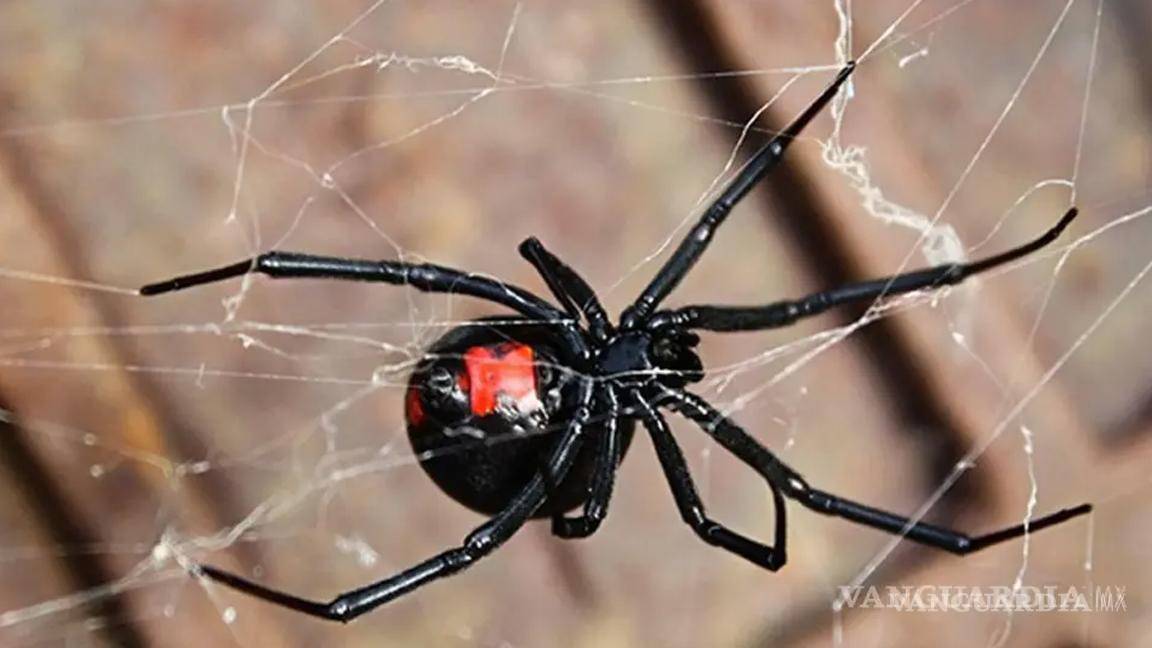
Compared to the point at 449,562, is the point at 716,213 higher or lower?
higher

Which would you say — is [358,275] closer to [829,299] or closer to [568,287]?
[568,287]

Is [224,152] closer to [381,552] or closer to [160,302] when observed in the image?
[160,302]

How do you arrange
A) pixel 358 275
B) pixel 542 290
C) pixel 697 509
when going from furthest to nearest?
pixel 542 290
pixel 697 509
pixel 358 275

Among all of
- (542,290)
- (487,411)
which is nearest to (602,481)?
(487,411)

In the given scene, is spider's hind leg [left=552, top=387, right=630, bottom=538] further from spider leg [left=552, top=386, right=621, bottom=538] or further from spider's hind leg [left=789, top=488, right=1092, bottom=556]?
spider's hind leg [left=789, top=488, right=1092, bottom=556]

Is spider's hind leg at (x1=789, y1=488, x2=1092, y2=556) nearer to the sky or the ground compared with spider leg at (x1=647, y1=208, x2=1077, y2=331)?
nearer to the ground

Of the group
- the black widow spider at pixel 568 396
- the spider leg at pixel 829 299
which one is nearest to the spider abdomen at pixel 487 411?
the black widow spider at pixel 568 396

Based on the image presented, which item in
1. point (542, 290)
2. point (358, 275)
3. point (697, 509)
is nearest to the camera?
point (358, 275)

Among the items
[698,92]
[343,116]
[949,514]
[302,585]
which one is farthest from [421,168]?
[949,514]

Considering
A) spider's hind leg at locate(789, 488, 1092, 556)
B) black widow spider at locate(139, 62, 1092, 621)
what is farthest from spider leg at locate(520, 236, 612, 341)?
spider's hind leg at locate(789, 488, 1092, 556)
